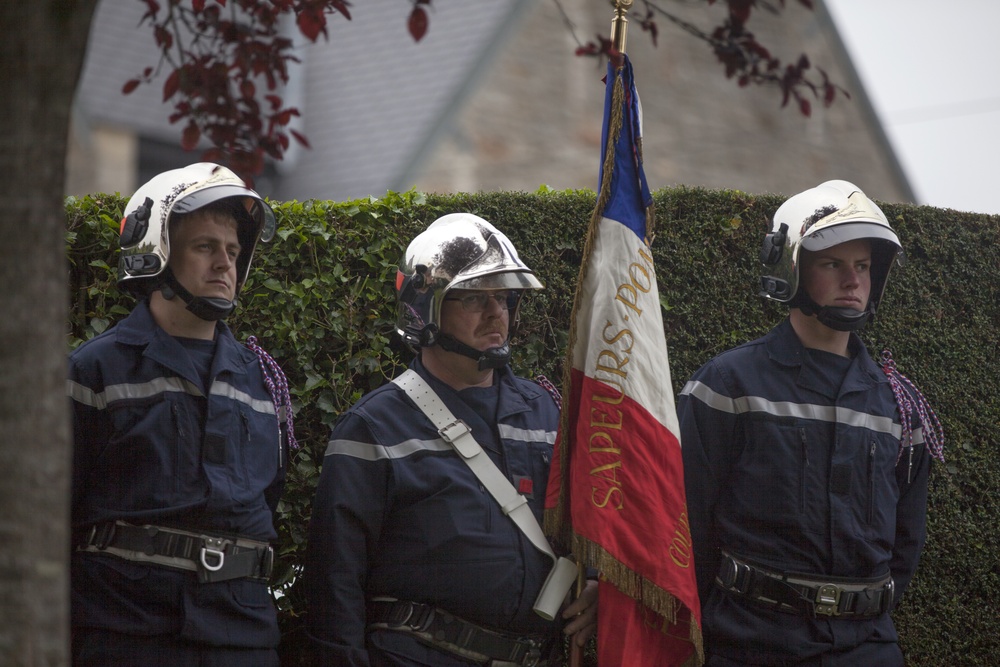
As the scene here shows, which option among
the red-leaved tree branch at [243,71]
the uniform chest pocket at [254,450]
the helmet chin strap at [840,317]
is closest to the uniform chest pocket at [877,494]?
the helmet chin strap at [840,317]

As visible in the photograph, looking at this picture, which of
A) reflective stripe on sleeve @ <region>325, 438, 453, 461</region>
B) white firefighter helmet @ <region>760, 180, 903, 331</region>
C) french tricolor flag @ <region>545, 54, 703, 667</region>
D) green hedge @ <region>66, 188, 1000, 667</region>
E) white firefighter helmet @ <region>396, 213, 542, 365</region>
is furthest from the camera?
green hedge @ <region>66, 188, 1000, 667</region>

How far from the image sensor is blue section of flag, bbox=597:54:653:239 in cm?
451

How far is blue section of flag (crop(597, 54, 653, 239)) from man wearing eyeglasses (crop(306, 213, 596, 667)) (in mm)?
471

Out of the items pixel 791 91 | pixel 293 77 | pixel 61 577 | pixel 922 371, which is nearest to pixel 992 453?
pixel 922 371

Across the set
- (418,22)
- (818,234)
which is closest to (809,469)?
(818,234)

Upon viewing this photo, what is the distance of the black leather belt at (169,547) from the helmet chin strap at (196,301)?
0.78m

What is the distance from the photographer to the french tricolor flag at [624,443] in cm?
416

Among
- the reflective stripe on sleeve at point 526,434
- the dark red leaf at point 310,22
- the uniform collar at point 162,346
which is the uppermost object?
the dark red leaf at point 310,22

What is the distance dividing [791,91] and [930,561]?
330 centimetres

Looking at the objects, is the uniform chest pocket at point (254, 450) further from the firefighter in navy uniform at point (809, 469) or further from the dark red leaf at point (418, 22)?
the firefighter in navy uniform at point (809, 469)

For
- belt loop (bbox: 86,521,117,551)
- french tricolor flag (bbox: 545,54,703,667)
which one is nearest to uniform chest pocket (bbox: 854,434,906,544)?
french tricolor flag (bbox: 545,54,703,667)

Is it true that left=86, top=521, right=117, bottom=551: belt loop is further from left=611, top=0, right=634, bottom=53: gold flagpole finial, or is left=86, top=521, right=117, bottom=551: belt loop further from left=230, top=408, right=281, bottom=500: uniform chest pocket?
left=611, top=0, right=634, bottom=53: gold flagpole finial

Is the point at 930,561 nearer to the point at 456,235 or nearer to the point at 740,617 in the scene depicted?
the point at 740,617

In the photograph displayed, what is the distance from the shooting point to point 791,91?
3803 millimetres
